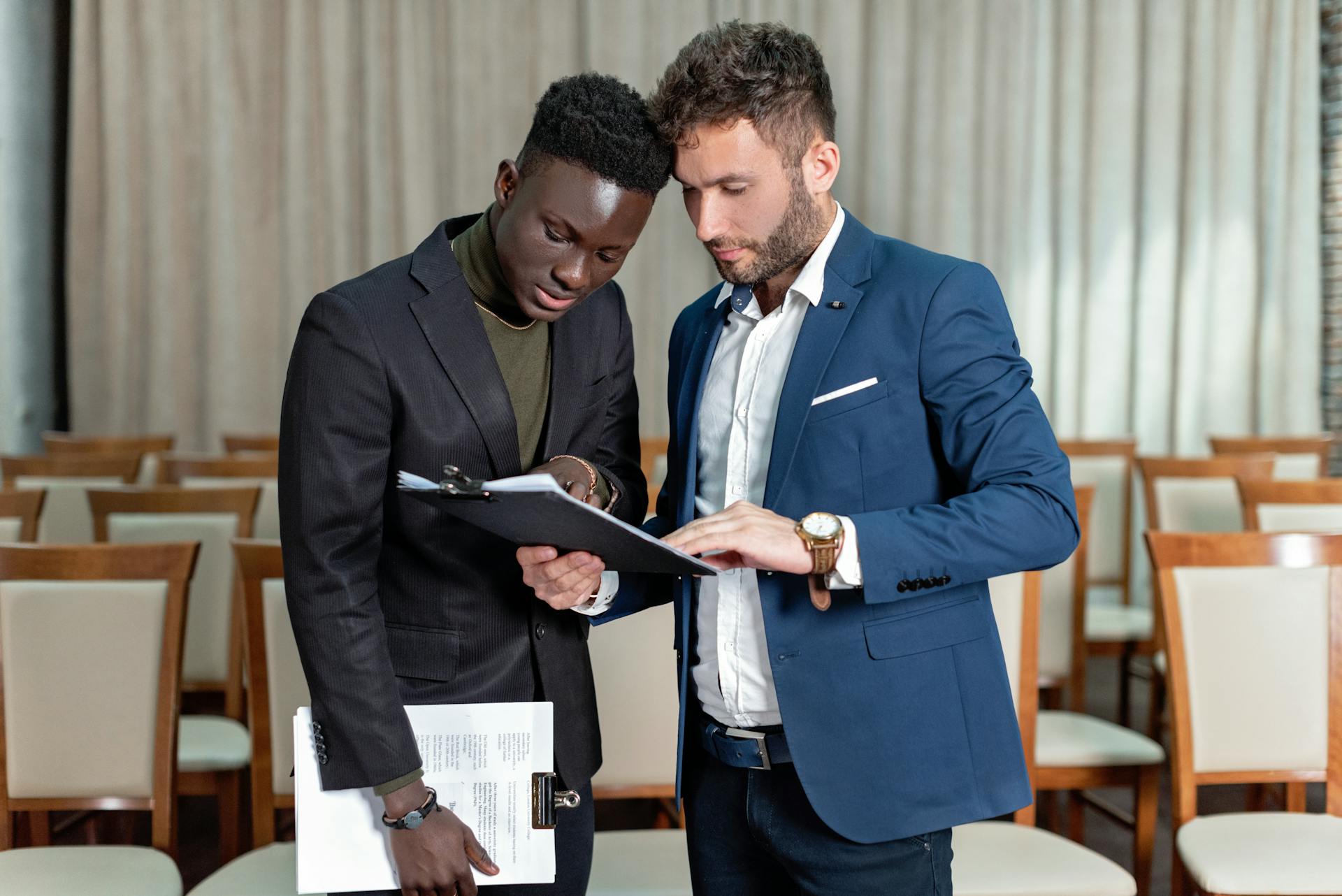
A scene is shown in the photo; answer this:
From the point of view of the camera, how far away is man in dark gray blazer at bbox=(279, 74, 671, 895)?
4.33 ft

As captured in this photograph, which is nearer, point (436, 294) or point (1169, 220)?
point (436, 294)

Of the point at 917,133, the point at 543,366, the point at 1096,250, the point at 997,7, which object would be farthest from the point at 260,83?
the point at 543,366

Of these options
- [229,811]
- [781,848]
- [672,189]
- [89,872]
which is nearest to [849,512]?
[781,848]

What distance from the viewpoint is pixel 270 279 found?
701cm

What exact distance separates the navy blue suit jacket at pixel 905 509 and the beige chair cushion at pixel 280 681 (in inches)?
52.4

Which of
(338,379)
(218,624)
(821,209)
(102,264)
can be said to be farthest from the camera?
(102,264)

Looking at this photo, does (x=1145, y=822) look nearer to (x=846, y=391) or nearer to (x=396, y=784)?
(x=846, y=391)

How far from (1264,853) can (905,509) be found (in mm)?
1492

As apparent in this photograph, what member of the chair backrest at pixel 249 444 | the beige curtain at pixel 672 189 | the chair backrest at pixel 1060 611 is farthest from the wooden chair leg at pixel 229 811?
the beige curtain at pixel 672 189

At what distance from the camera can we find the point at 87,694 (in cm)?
234

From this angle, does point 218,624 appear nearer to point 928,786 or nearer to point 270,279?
point 928,786

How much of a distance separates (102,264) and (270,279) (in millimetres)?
938

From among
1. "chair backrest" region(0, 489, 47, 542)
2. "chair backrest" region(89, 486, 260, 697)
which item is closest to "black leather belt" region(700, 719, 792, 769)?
"chair backrest" region(89, 486, 260, 697)

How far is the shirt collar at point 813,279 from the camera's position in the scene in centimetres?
147
